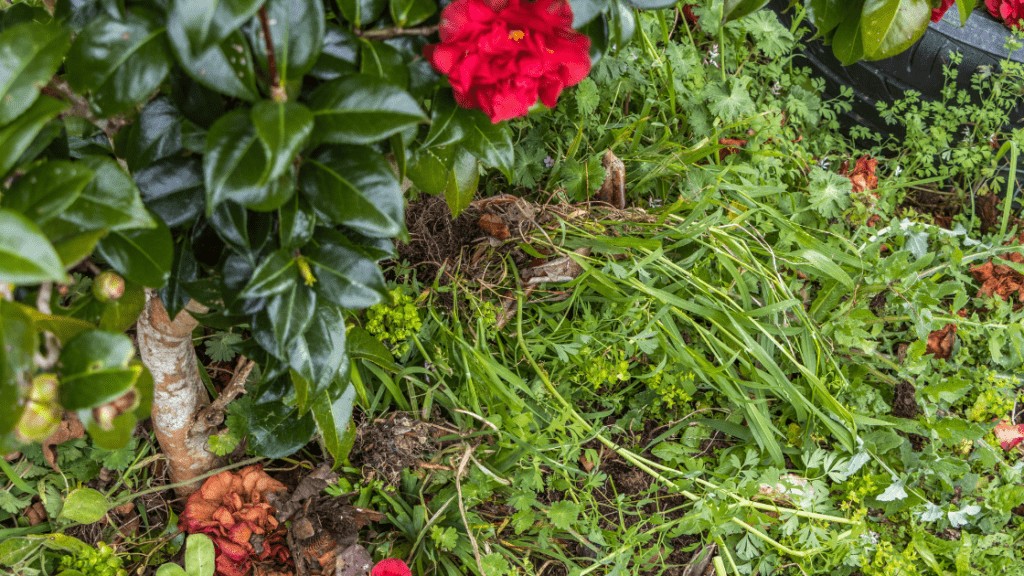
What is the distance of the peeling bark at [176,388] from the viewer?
144cm

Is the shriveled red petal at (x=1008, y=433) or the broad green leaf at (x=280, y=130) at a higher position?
the broad green leaf at (x=280, y=130)

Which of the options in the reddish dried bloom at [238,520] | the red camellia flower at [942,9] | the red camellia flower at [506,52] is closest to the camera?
the red camellia flower at [506,52]

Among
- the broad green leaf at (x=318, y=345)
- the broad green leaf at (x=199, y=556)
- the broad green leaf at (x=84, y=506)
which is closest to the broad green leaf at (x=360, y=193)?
the broad green leaf at (x=318, y=345)

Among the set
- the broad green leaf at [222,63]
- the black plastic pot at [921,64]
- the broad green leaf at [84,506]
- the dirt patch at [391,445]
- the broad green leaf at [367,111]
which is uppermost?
the broad green leaf at [222,63]

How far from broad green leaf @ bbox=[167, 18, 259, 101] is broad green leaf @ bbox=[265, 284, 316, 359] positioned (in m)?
0.28

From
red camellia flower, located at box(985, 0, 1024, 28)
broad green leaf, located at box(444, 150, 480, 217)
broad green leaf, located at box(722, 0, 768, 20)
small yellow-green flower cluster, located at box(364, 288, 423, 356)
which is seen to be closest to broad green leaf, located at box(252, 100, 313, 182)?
broad green leaf, located at box(444, 150, 480, 217)

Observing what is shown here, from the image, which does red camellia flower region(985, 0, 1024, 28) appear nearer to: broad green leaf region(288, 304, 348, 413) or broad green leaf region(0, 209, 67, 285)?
broad green leaf region(288, 304, 348, 413)

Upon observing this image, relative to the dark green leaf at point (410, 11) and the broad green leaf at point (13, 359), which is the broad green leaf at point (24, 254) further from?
the dark green leaf at point (410, 11)

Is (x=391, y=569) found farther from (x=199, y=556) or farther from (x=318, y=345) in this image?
(x=318, y=345)

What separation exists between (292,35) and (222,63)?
0.08m

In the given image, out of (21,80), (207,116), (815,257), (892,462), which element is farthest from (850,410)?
(21,80)

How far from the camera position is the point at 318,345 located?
1090mm

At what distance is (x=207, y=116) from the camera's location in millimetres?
913

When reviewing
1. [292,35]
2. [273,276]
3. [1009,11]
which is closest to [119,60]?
[292,35]
